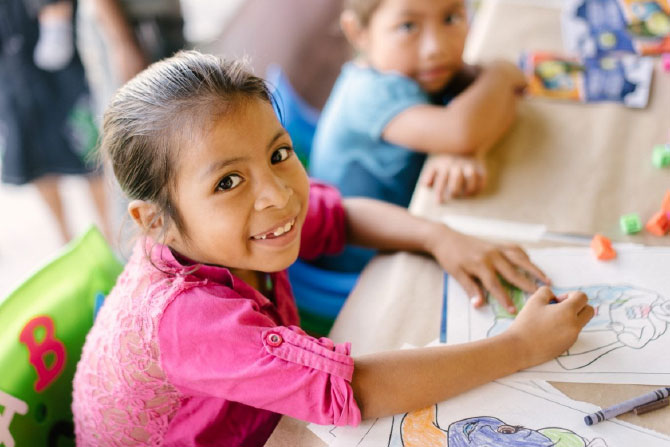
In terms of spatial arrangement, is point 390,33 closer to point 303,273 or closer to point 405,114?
point 405,114

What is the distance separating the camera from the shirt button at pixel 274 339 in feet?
2.29

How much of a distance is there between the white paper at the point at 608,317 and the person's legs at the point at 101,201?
1.64 metres

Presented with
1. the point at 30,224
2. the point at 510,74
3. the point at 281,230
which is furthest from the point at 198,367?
the point at 30,224

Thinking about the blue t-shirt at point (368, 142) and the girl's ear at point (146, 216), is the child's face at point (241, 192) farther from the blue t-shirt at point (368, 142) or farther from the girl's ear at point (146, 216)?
the blue t-shirt at point (368, 142)

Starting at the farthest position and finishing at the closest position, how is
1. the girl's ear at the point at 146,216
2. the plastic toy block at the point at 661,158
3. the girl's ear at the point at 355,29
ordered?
1. the girl's ear at the point at 355,29
2. the plastic toy block at the point at 661,158
3. the girl's ear at the point at 146,216

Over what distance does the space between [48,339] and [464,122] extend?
2.56 feet

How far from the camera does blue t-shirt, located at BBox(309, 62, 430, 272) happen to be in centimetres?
123

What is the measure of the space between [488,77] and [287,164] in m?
0.63

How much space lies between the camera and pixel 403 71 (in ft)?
4.24

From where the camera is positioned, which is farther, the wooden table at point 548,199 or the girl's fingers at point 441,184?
the girl's fingers at point 441,184

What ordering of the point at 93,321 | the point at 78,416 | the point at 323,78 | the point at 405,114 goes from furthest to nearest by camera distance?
1. the point at 323,78
2. the point at 405,114
3. the point at 93,321
4. the point at 78,416

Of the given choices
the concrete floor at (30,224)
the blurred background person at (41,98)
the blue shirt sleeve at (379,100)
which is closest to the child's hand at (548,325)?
the blue shirt sleeve at (379,100)

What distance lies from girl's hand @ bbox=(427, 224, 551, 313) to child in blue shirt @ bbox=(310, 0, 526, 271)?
15 centimetres

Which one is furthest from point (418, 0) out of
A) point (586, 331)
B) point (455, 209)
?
point (586, 331)
